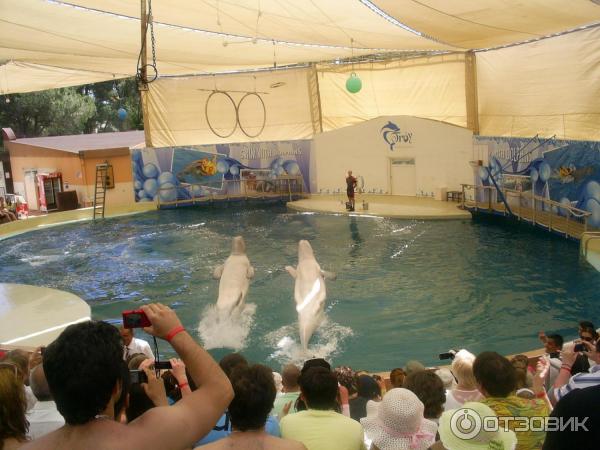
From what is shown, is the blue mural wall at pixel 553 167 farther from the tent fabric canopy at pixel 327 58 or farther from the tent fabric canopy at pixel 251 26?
the tent fabric canopy at pixel 251 26

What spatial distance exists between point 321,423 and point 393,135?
51.8ft

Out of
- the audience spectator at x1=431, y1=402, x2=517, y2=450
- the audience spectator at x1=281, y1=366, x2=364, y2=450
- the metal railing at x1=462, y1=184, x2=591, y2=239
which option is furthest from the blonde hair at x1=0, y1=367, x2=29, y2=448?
the metal railing at x1=462, y1=184, x2=591, y2=239

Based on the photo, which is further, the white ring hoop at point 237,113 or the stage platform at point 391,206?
the white ring hoop at point 237,113

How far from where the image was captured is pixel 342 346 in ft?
24.4

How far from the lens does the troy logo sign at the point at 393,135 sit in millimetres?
17688

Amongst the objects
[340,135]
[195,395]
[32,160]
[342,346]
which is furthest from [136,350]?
[32,160]

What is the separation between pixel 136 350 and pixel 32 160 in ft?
58.1

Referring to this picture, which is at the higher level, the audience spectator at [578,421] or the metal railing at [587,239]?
the audience spectator at [578,421]

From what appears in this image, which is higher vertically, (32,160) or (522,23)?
(522,23)

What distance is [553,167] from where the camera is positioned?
41.2 ft

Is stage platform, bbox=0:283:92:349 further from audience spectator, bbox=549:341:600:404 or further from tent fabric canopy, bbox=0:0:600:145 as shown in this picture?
audience spectator, bbox=549:341:600:404

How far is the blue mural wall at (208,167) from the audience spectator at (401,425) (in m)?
17.1

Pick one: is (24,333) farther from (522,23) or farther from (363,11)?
(522,23)

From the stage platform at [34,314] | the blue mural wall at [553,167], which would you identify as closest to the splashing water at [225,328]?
the stage platform at [34,314]
